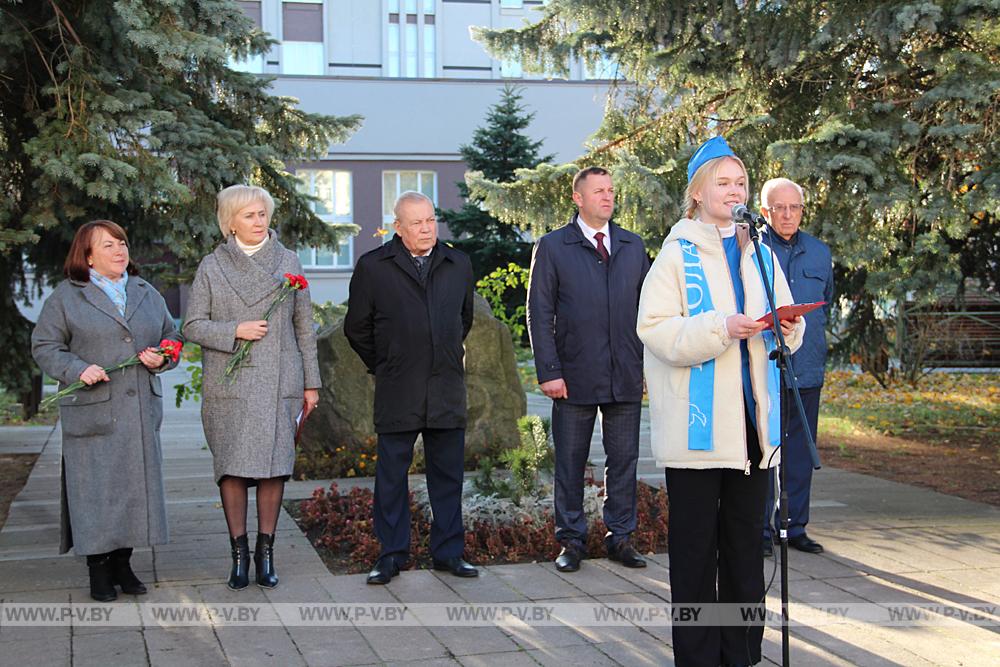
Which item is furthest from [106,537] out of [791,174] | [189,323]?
[791,174]

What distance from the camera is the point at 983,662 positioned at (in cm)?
436

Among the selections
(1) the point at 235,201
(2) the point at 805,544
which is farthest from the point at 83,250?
(2) the point at 805,544

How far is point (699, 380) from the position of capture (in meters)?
3.93

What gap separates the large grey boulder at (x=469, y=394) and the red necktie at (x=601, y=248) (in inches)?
133

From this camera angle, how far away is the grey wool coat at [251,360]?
5.37 metres

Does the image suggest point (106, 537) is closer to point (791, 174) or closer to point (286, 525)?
point (286, 525)

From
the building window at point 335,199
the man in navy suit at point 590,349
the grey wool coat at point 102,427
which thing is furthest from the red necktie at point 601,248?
the building window at point 335,199

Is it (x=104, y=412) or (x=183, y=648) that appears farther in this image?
(x=104, y=412)

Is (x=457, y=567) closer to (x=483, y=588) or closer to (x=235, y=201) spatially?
(x=483, y=588)

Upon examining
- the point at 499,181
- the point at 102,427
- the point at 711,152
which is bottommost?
the point at 102,427

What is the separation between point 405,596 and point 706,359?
221cm

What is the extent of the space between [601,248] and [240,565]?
2.60m

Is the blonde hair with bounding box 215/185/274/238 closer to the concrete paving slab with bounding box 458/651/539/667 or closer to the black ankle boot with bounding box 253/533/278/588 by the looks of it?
the black ankle boot with bounding box 253/533/278/588

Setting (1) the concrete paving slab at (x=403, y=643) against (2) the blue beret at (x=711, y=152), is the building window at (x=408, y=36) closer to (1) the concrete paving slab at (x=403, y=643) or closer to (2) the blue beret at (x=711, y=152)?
(1) the concrete paving slab at (x=403, y=643)
